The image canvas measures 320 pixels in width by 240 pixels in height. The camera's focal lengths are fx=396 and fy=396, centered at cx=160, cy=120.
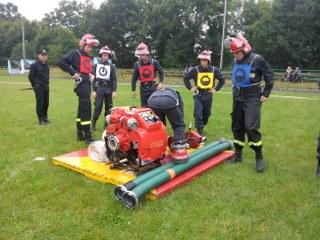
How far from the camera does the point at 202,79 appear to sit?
8.62 meters

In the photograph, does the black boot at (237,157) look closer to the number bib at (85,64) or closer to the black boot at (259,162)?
the black boot at (259,162)

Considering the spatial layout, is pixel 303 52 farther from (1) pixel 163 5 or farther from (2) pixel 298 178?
(2) pixel 298 178

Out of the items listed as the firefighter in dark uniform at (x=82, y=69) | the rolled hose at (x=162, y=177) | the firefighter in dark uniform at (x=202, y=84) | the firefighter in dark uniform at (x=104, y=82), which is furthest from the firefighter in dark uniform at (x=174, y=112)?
the firefighter in dark uniform at (x=104, y=82)

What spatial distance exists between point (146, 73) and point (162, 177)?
3947 millimetres

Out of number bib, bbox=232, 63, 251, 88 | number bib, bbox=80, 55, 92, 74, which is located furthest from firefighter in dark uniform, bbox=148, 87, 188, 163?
number bib, bbox=80, 55, 92, 74

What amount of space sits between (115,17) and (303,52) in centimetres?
2849

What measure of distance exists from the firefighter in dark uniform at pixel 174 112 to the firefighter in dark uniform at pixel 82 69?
2274mm

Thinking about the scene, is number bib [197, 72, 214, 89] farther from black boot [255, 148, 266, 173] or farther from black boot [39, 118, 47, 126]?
black boot [39, 118, 47, 126]

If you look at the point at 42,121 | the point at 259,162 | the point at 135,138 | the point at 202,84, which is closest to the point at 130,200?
the point at 135,138

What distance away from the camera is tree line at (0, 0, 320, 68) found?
45812mm

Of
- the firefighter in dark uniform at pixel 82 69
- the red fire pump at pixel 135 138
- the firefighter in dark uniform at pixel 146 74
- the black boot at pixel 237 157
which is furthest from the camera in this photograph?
the firefighter in dark uniform at pixel 146 74

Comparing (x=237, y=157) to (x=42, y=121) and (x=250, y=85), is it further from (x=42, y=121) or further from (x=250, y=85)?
(x=42, y=121)

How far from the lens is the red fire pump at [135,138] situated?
5.59 metres

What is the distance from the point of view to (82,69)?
7879 mm
